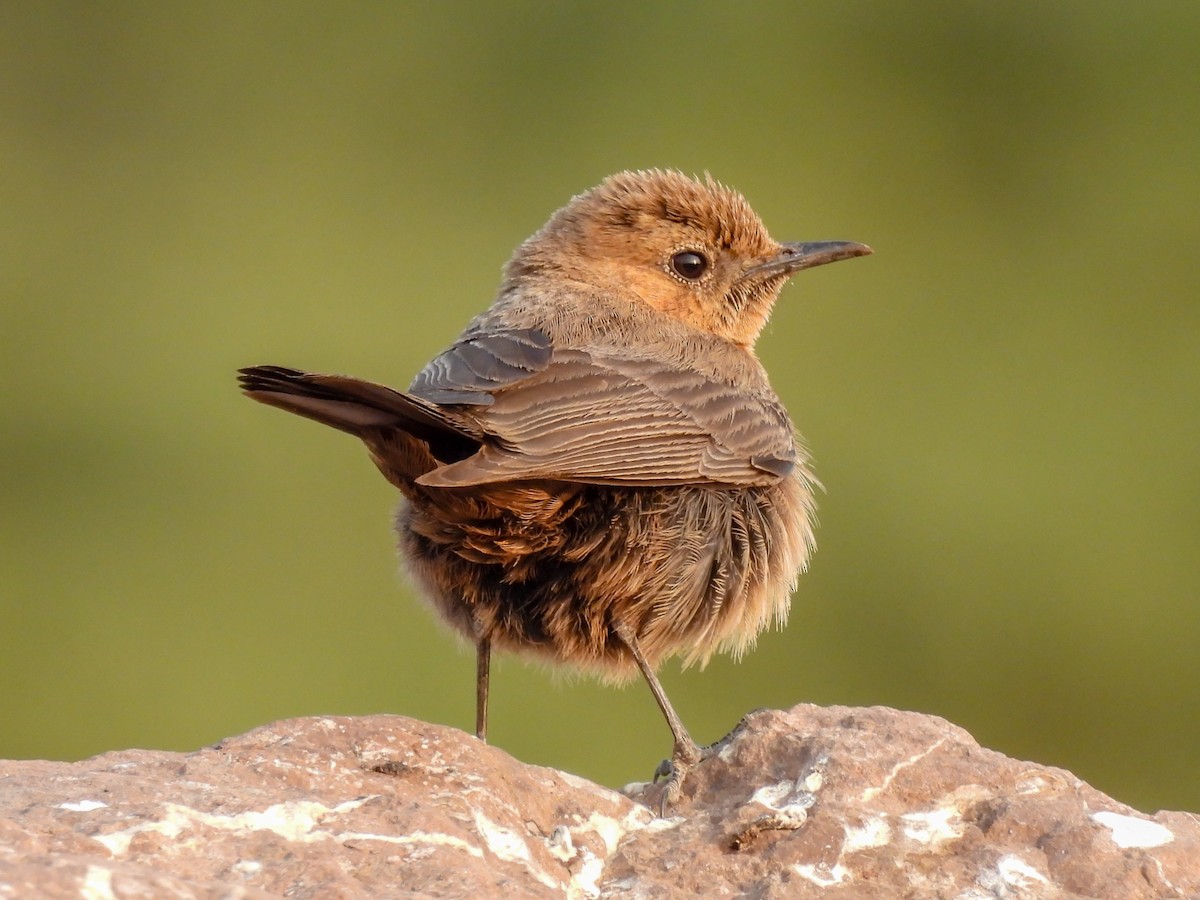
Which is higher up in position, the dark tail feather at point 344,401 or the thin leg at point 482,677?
the dark tail feather at point 344,401

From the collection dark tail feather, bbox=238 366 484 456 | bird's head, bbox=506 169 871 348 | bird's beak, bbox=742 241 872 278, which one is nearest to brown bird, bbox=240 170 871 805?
dark tail feather, bbox=238 366 484 456

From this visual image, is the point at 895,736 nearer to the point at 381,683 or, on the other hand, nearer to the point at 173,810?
the point at 173,810

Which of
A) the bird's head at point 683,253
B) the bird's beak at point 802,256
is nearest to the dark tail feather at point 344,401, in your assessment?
the bird's head at point 683,253

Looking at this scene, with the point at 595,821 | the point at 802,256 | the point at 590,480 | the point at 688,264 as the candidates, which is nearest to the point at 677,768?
the point at 595,821

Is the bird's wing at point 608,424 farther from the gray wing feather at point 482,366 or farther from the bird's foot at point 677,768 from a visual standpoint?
the bird's foot at point 677,768

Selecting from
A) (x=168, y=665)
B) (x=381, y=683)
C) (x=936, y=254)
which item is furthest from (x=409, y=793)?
(x=936, y=254)

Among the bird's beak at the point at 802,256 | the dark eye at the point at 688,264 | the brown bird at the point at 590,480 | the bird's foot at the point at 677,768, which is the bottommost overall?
the bird's foot at the point at 677,768

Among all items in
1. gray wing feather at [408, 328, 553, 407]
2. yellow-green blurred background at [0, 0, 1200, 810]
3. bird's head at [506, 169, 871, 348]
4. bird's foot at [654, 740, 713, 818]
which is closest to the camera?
bird's foot at [654, 740, 713, 818]

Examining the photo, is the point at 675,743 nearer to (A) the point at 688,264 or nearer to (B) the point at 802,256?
(A) the point at 688,264

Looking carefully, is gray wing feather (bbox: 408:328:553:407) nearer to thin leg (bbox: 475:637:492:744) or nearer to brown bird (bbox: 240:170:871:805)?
brown bird (bbox: 240:170:871:805)
